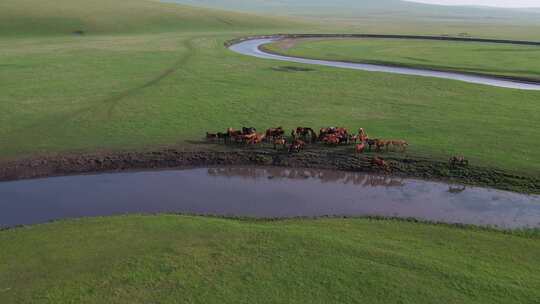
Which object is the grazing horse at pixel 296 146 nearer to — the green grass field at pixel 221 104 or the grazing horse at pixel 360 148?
the grazing horse at pixel 360 148

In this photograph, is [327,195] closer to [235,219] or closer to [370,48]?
[235,219]

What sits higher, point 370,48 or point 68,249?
point 370,48

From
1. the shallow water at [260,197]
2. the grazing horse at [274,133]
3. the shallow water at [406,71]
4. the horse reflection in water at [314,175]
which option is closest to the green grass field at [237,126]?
the shallow water at [260,197]

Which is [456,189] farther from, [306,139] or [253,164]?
[253,164]

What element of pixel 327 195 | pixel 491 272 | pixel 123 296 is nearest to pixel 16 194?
pixel 123 296

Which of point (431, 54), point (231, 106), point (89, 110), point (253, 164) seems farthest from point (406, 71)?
point (89, 110)

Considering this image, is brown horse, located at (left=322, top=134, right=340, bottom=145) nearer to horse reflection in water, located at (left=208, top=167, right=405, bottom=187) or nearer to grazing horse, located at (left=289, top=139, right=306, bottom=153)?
grazing horse, located at (left=289, top=139, right=306, bottom=153)

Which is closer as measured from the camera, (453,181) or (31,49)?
(453,181)
